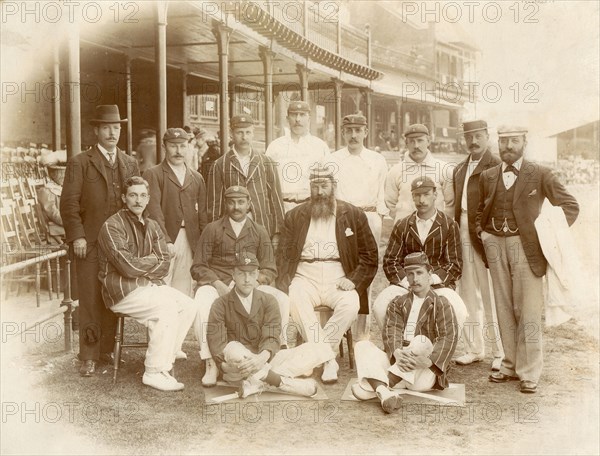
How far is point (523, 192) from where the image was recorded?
548 centimetres

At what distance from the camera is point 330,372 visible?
5629 mm

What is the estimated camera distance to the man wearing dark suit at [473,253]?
599cm

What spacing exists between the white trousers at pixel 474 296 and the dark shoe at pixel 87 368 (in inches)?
128

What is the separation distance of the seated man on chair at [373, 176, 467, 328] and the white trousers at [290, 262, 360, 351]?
0.26 m

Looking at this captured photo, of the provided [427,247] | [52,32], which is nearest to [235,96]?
[52,32]

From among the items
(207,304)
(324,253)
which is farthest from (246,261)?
(324,253)

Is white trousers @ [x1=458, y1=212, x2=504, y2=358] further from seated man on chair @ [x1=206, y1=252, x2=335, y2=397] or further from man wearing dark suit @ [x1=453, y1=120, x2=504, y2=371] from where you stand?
seated man on chair @ [x1=206, y1=252, x2=335, y2=397]

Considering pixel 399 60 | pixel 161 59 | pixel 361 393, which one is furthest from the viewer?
pixel 399 60

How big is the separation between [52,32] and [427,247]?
23.4 ft

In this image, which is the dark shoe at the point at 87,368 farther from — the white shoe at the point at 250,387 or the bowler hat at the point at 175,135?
the bowler hat at the point at 175,135

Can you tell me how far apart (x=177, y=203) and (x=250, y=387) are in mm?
1925

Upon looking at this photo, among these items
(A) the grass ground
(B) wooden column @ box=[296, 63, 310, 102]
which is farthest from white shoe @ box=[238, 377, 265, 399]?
(B) wooden column @ box=[296, 63, 310, 102]

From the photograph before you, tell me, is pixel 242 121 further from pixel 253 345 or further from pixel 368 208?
pixel 253 345

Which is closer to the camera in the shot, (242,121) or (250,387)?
(250,387)
